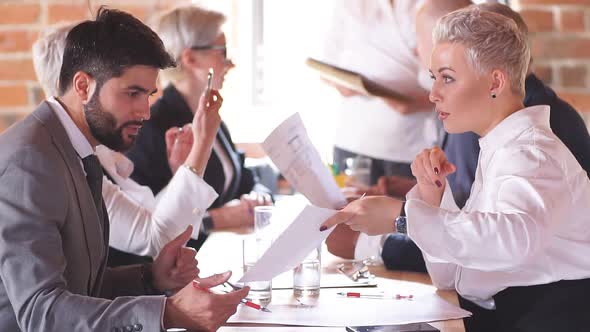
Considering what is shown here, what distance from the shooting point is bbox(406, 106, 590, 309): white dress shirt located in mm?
1536

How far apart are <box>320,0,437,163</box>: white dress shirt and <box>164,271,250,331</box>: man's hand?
6.49ft

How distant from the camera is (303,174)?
200cm

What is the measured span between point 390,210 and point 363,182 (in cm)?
127

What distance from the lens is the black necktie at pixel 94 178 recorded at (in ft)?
5.80

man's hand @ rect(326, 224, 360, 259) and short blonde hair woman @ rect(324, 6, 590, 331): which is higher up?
short blonde hair woman @ rect(324, 6, 590, 331)

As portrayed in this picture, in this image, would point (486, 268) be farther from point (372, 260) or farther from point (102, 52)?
point (102, 52)

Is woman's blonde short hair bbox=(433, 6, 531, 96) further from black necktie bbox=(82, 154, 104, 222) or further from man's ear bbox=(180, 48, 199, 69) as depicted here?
man's ear bbox=(180, 48, 199, 69)

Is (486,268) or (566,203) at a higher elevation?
(566,203)

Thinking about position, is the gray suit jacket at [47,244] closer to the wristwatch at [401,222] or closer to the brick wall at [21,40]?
the wristwatch at [401,222]

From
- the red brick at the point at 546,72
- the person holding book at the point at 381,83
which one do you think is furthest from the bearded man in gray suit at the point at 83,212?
the red brick at the point at 546,72

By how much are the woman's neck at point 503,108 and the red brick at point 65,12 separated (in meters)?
2.07

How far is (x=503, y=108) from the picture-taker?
5.78ft

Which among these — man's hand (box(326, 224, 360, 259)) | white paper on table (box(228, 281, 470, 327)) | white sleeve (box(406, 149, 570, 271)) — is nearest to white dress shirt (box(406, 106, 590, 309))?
white sleeve (box(406, 149, 570, 271))

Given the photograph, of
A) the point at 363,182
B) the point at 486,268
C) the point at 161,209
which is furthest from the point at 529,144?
the point at 363,182
